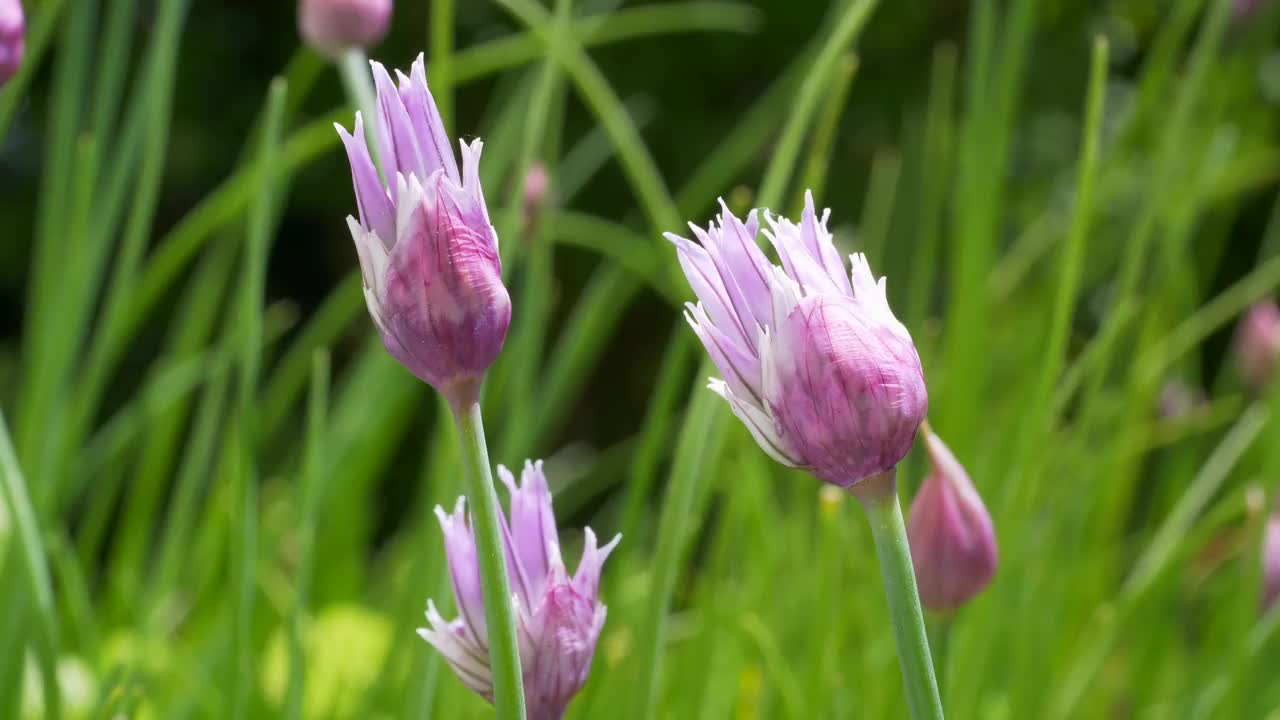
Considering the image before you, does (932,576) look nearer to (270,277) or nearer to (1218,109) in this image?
(1218,109)

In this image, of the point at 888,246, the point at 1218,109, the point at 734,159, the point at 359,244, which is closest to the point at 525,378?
the point at 734,159

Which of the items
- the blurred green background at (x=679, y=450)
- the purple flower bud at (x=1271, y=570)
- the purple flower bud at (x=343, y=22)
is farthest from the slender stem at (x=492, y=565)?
the purple flower bud at (x=1271, y=570)

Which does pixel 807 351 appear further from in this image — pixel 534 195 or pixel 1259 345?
pixel 1259 345

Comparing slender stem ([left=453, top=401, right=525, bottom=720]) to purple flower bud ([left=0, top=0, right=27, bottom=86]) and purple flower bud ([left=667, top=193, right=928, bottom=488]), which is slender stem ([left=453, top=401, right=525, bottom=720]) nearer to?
purple flower bud ([left=667, top=193, right=928, bottom=488])

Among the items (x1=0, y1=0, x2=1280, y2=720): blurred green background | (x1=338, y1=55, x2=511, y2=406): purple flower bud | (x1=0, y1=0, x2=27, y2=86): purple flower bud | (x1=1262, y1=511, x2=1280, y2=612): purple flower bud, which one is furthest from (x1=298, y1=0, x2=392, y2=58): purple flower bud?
(x1=1262, y1=511, x2=1280, y2=612): purple flower bud

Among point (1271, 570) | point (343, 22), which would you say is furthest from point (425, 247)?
point (1271, 570)
